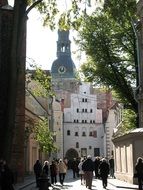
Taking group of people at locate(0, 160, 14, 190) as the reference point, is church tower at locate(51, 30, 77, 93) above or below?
above

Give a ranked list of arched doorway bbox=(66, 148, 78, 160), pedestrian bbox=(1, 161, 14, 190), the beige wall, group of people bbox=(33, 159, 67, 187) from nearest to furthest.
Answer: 1. pedestrian bbox=(1, 161, 14, 190)
2. the beige wall
3. group of people bbox=(33, 159, 67, 187)
4. arched doorway bbox=(66, 148, 78, 160)

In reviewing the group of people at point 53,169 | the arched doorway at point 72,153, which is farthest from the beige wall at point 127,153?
the arched doorway at point 72,153

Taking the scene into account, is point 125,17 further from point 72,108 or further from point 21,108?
point 72,108

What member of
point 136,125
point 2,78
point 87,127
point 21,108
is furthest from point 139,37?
point 87,127

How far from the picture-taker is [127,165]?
3003cm

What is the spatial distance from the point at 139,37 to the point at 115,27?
309cm

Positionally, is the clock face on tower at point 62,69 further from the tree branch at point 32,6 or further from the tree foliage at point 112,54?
the tree branch at point 32,6

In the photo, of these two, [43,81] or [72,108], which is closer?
Answer: [43,81]

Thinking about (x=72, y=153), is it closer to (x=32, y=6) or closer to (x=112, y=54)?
(x=112, y=54)

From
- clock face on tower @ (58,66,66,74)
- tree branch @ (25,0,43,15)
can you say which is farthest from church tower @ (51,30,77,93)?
tree branch @ (25,0,43,15)

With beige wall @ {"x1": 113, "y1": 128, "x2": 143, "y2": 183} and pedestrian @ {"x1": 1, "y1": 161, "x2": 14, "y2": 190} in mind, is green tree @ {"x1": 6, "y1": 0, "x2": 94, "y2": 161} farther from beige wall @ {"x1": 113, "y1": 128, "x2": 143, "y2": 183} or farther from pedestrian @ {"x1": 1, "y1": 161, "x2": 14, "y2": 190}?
beige wall @ {"x1": 113, "y1": 128, "x2": 143, "y2": 183}

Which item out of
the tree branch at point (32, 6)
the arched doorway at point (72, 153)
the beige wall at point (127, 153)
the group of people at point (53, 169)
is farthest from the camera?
the arched doorway at point (72, 153)

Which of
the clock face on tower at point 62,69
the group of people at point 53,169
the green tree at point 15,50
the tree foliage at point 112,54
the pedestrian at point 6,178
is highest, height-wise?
the clock face on tower at point 62,69

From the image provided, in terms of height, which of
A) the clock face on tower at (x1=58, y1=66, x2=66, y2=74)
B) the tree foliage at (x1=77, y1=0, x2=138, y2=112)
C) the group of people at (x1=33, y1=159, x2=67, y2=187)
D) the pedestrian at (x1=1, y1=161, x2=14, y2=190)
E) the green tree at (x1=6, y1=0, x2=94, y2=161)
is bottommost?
the pedestrian at (x1=1, y1=161, x2=14, y2=190)
